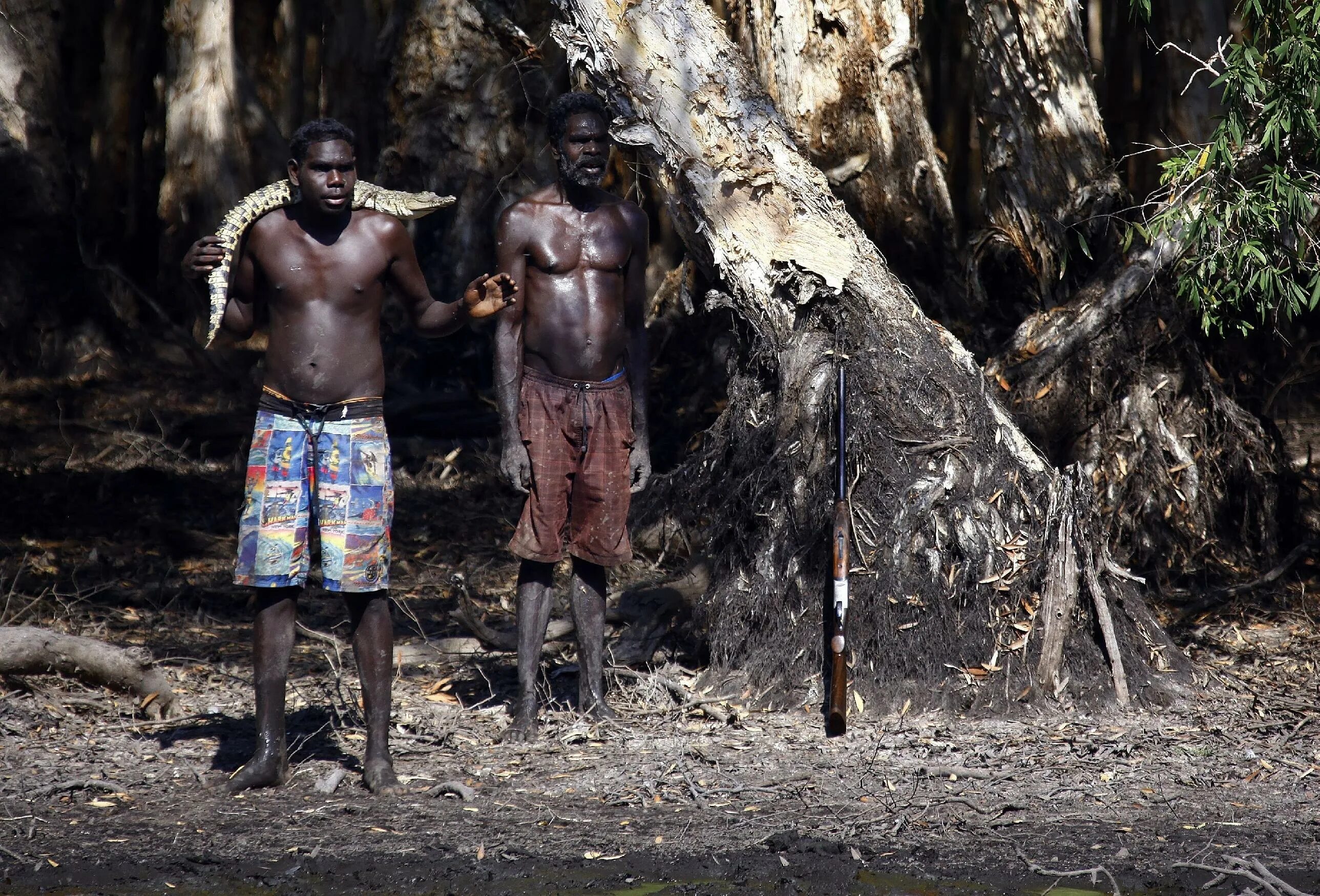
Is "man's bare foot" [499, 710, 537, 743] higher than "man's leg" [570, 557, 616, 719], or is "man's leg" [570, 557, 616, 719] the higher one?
"man's leg" [570, 557, 616, 719]

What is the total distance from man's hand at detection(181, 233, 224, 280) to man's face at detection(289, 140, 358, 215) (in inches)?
12.9

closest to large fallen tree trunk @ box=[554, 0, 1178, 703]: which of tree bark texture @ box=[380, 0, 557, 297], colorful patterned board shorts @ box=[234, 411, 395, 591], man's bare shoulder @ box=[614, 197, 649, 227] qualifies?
man's bare shoulder @ box=[614, 197, 649, 227]

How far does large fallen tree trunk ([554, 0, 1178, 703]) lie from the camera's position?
215 inches

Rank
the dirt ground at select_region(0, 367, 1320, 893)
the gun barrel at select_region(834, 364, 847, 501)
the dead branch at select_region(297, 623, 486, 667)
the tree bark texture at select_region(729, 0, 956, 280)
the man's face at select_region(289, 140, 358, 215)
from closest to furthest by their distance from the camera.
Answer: the dirt ground at select_region(0, 367, 1320, 893) → the man's face at select_region(289, 140, 358, 215) → the gun barrel at select_region(834, 364, 847, 501) → the dead branch at select_region(297, 623, 486, 667) → the tree bark texture at select_region(729, 0, 956, 280)

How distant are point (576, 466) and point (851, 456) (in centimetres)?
110

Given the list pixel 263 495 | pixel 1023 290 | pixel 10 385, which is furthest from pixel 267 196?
pixel 10 385

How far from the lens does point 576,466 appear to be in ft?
17.2

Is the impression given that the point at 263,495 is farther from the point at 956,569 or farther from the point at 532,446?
the point at 956,569

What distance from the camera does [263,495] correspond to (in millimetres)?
4395

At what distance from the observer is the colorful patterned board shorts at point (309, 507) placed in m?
4.39

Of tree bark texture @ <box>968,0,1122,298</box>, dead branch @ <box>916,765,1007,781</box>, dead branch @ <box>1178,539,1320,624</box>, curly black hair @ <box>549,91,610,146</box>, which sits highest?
tree bark texture @ <box>968,0,1122,298</box>

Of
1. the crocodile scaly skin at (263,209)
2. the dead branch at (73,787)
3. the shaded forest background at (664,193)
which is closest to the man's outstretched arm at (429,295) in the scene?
the crocodile scaly skin at (263,209)

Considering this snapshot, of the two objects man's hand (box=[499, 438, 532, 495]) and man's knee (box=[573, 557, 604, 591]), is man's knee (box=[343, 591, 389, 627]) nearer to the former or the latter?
man's hand (box=[499, 438, 532, 495])

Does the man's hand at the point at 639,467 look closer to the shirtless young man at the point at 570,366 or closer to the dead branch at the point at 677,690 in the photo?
the shirtless young man at the point at 570,366
